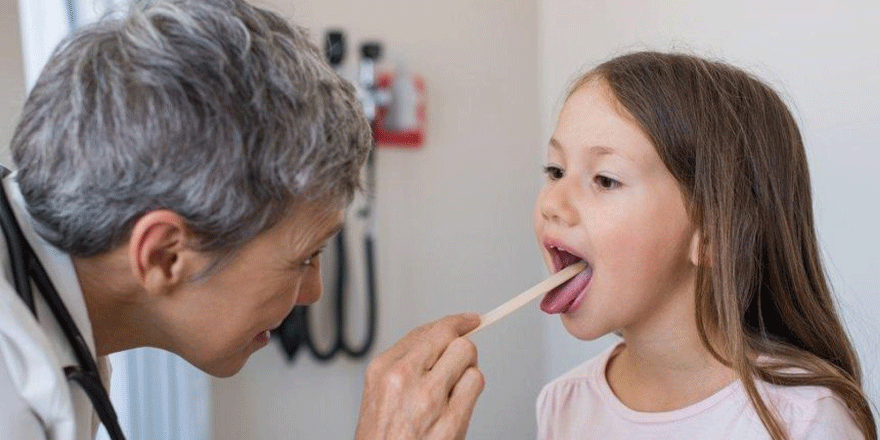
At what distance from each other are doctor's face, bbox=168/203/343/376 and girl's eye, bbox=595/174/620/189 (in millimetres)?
358

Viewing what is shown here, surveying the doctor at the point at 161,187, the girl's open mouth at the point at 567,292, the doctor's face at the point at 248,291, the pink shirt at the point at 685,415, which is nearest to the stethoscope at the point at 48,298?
the doctor at the point at 161,187

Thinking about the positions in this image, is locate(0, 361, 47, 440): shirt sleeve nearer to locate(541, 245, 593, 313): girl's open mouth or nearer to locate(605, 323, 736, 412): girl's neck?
locate(541, 245, 593, 313): girl's open mouth

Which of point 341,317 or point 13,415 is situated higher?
point 13,415

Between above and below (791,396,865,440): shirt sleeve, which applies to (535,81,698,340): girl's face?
above

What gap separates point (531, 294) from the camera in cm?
125

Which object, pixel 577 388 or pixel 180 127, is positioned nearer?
pixel 180 127

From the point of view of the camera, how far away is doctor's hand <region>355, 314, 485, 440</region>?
113cm

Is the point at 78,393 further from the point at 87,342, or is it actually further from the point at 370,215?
the point at 370,215

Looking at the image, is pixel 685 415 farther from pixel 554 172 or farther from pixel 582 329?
pixel 554 172

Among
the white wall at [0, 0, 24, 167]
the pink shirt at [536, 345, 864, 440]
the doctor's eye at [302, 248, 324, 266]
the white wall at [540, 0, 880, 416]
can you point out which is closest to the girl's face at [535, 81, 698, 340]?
the pink shirt at [536, 345, 864, 440]

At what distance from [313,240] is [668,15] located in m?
1.19

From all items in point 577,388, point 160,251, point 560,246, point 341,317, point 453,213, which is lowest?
point 341,317

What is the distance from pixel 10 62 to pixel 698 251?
3.77 ft

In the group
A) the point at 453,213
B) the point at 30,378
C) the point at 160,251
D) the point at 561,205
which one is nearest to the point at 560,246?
the point at 561,205
